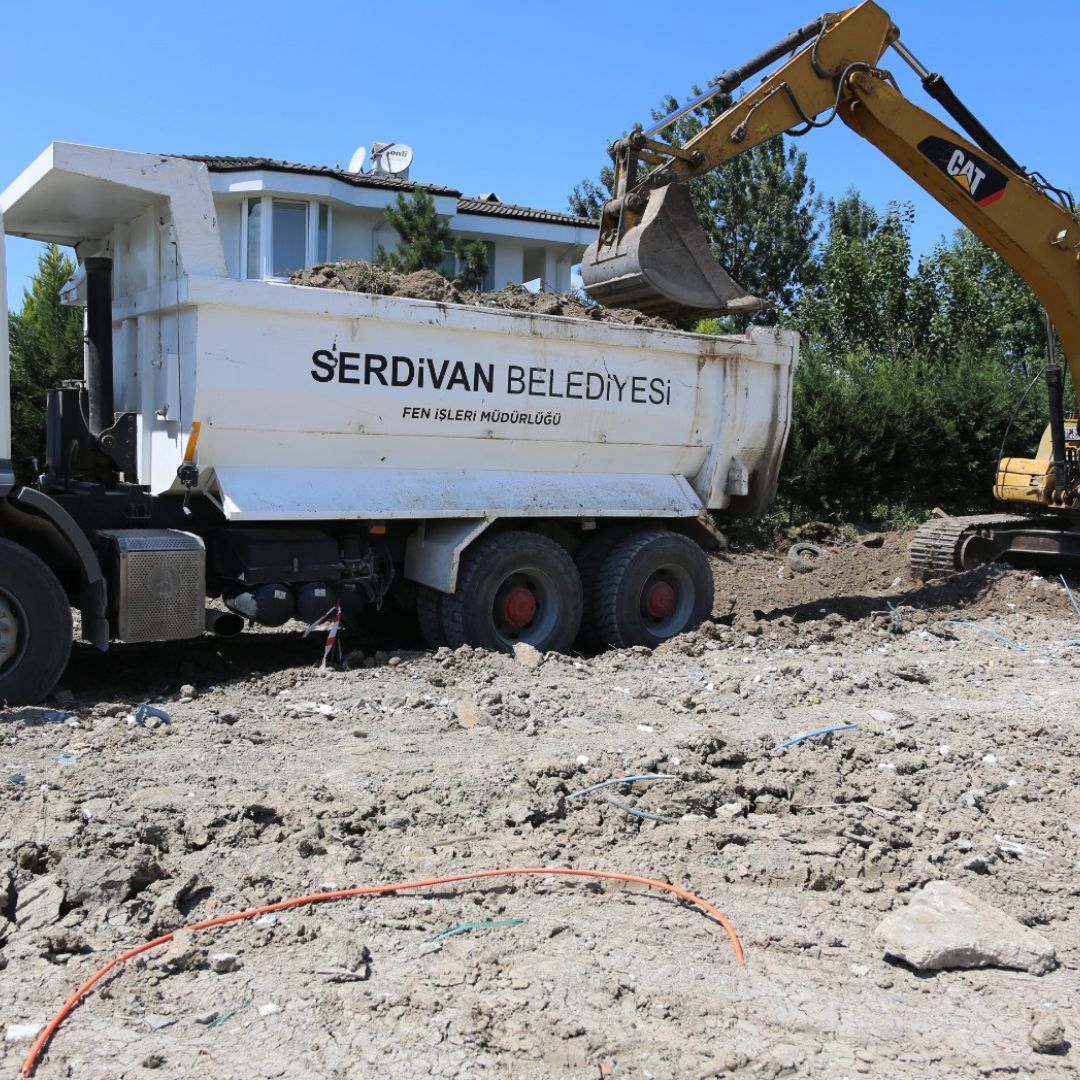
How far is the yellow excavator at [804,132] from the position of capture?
8.86 m

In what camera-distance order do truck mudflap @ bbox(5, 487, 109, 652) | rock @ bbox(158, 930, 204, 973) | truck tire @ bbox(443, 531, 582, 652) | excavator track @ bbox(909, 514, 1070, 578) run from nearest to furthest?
rock @ bbox(158, 930, 204, 973), truck mudflap @ bbox(5, 487, 109, 652), truck tire @ bbox(443, 531, 582, 652), excavator track @ bbox(909, 514, 1070, 578)

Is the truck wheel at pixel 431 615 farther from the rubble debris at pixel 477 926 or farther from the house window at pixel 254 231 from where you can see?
the house window at pixel 254 231

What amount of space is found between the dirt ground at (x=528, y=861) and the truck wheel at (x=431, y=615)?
65 centimetres

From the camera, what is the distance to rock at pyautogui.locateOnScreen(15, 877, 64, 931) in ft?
12.0

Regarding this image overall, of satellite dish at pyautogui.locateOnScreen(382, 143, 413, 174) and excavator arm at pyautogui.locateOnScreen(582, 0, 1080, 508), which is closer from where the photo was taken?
excavator arm at pyautogui.locateOnScreen(582, 0, 1080, 508)

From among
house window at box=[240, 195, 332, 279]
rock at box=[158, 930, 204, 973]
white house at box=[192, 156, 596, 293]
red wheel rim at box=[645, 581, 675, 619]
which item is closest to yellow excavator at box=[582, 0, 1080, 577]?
red wheel rim at box=[645, 581, 675, 619]

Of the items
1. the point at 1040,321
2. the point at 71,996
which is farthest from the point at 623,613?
the point at 1040,321

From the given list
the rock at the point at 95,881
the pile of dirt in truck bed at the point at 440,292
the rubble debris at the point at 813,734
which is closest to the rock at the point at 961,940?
the rubble debris at the point at 813,734

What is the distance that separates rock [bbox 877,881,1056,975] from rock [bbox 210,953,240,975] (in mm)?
1998

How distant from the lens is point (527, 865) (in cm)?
421

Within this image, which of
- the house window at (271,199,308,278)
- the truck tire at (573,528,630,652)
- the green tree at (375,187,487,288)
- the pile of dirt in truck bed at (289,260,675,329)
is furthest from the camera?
the house window at (271,199,308,278)

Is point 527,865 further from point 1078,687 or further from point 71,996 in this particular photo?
point 1078,687

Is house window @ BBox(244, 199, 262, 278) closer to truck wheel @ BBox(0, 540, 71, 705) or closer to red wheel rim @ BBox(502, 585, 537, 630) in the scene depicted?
red wheel rim @ BBox(502, 585, 537, 630)

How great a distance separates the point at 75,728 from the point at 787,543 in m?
10.9
